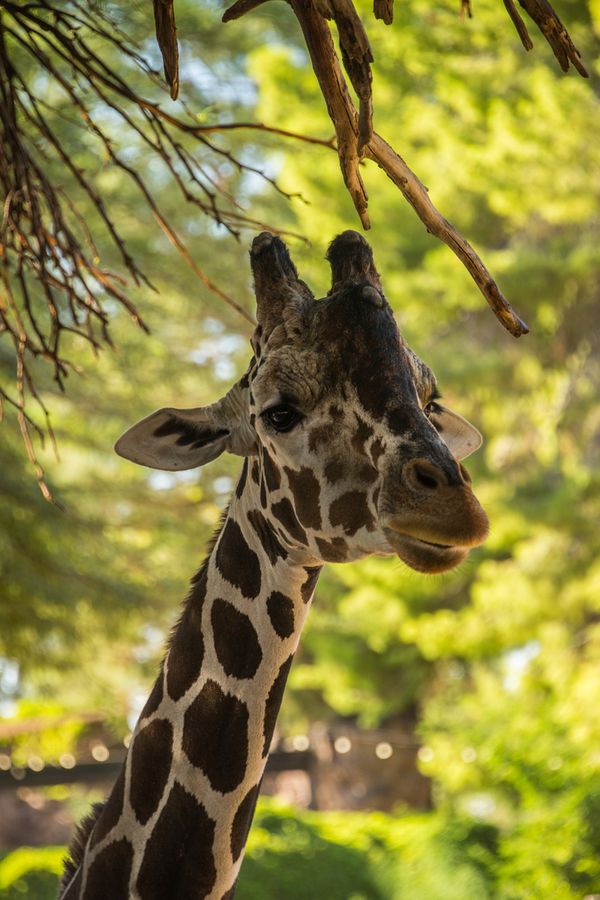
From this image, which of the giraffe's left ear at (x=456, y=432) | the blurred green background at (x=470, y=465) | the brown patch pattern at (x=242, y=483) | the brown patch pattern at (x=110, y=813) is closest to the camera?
the brown patch pattern at (x=110, y=813)

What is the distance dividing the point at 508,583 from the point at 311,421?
11401 mm

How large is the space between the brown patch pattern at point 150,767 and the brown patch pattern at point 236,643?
20cm

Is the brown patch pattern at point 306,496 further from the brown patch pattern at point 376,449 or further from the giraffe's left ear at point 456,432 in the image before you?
the giraffe's left ear at point 456,432

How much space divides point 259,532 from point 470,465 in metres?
12.6

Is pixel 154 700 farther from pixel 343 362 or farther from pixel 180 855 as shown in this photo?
pixel 343 362

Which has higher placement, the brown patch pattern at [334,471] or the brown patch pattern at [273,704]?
the brown patch pattern at [334,471]

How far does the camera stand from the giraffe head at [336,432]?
2.03 meters

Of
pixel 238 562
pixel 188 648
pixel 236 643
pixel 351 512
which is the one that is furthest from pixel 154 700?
pixel 351 512

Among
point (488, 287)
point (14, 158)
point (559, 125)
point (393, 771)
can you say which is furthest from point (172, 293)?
point (488, 287)

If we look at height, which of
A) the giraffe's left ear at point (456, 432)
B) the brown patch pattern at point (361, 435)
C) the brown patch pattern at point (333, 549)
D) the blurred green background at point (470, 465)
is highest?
the blurred green background at point (470, 465)

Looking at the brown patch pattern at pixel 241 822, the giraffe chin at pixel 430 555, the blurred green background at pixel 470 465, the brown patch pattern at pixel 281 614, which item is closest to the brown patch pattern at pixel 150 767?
the brown patch pattern at pixel 241 822

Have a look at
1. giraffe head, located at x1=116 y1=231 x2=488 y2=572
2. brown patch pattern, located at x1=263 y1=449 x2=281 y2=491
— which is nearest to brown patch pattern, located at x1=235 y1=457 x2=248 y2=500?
giraffe head, located at x1=116 y1=231 x2=488 y2=572

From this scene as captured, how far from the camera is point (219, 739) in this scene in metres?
2.38

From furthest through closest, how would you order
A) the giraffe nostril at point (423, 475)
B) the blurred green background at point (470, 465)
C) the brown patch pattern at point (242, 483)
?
the blurred green background at point (470, 465) < the brown patch pattern at point (242, 483) < the giraffe nostril at point (423, 475)
